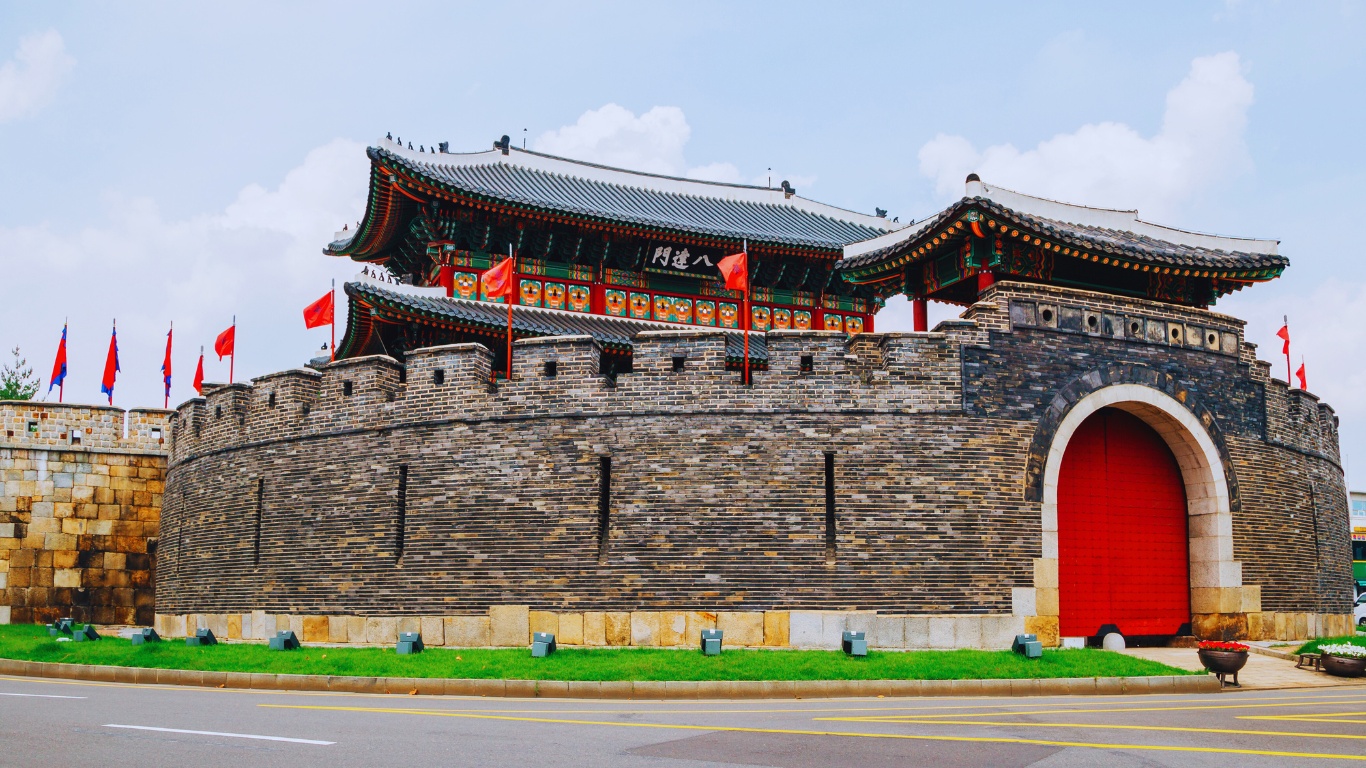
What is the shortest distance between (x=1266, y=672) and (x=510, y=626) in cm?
864

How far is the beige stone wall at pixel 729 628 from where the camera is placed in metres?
14.0

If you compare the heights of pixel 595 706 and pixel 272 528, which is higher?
pixel 272 528

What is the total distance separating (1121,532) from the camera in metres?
15.8

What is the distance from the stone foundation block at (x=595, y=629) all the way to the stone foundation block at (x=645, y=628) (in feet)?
1.18

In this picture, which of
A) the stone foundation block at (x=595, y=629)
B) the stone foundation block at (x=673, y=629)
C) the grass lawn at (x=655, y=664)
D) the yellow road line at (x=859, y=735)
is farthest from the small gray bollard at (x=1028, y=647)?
the yellow road line at (x=859, y=735)

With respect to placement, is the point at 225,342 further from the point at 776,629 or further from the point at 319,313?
the point at 776,629

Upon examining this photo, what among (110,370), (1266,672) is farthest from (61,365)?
(1266,672)

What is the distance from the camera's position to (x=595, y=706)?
10.4 meters

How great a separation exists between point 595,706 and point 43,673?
298 inches

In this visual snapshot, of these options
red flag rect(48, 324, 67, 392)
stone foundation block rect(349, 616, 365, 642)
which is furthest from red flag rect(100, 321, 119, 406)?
stone foundation block rect(349, 616, 365, 642)

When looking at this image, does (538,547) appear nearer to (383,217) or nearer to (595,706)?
(595,706)

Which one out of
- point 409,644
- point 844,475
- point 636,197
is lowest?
point 409,644

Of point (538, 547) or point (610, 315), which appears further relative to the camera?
point (610, 315)

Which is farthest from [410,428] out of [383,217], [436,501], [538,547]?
[383,217]
